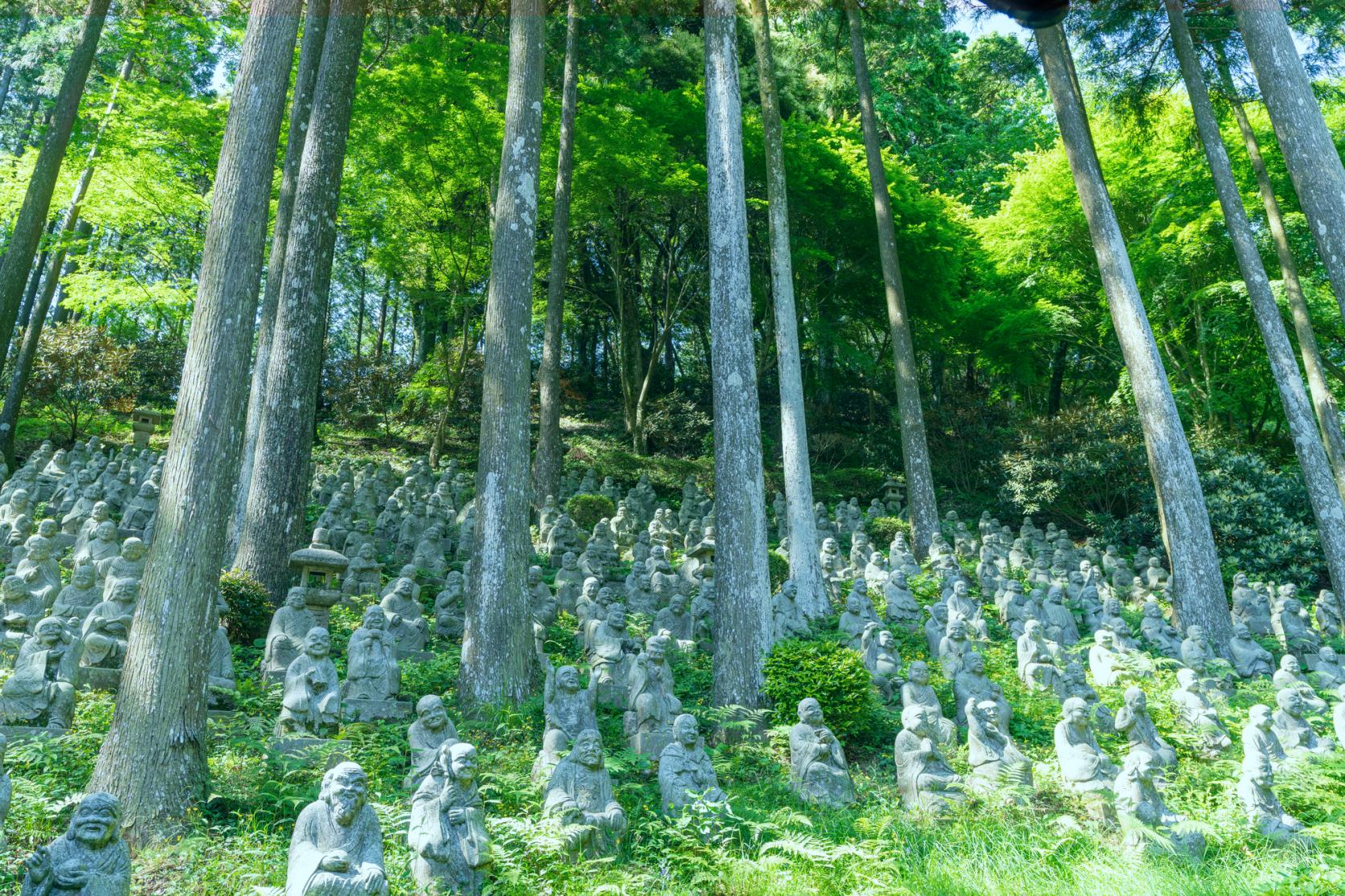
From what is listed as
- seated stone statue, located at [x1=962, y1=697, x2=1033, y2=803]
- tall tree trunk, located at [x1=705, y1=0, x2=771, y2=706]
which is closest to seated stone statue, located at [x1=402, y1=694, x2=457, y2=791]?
tall tree trunk, located at [x1=705, y1=0, x2=771, y2=706]

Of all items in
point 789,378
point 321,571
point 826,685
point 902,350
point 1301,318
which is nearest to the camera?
point 826,685

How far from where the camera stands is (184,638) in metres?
6.01

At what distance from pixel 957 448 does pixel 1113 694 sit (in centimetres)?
1456

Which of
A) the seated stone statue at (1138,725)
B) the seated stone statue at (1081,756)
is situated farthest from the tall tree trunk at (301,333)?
the seated stone statue at (1138,725)

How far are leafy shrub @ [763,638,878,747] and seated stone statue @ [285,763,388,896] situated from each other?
4.39m

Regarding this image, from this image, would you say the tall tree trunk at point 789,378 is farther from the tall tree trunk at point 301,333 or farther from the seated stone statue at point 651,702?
the tall tree trunk at point 301,333

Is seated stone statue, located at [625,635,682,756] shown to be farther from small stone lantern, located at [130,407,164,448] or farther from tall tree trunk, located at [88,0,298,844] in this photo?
small stone lantern, located at [130,407,164,448]

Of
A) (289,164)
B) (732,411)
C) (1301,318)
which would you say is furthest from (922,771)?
(1301,318)

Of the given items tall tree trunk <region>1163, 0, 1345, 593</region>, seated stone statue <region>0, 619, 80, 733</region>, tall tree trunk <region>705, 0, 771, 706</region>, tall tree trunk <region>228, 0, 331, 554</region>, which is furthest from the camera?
tall tree trunk <region>1163, 0, 1345, 593</region>

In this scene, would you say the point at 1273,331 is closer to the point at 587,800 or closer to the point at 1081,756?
the point at 1081,756

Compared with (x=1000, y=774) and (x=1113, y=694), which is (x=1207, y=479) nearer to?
(x=1113, y=694)

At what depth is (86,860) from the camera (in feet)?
13.8

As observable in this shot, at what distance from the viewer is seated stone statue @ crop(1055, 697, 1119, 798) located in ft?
22.6

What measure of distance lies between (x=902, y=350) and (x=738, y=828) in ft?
40.3
